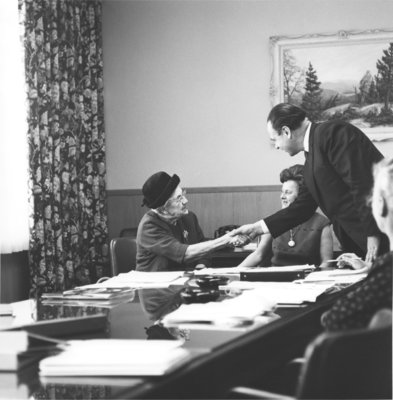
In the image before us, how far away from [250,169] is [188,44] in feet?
3.91

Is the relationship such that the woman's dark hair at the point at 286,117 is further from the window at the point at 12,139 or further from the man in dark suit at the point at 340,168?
the window at the point at 12,139

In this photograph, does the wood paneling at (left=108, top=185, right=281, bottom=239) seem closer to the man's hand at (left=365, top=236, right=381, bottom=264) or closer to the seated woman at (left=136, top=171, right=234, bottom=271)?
the seated woman at (left=136, top=171, right=234, bottom=271)

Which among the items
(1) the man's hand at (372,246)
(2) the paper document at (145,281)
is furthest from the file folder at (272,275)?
(1) the man's hand at (372,246)

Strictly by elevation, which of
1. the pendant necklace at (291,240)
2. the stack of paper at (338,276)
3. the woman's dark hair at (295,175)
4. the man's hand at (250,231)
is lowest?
the pendant necklace at (291,240)

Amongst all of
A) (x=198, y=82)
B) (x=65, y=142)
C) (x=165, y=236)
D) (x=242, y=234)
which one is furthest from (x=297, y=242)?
(x=198, y=82)

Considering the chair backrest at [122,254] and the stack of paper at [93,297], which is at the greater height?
the stack of paper at [93,297]

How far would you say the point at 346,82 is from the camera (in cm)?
568

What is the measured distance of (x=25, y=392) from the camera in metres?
1.19

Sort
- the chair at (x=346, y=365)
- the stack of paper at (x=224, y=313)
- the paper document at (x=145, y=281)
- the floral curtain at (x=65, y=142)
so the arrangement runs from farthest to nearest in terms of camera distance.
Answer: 1. the floral curtain at (x=65, y=142)
2. the paper document at (x=145, y=281)
3. the stack of paper at (x=224, y=313)
4. the chair at (x=346, y=365)

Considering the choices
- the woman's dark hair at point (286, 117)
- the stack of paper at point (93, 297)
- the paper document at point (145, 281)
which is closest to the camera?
Result: the stack of paper at point (93, 297)

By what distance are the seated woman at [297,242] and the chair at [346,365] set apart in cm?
292

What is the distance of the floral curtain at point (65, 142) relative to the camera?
496 cm

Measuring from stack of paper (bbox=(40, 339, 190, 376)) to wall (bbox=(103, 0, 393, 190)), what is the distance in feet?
14.9

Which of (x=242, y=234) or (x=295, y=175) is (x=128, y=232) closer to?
(x=295, y=175)
